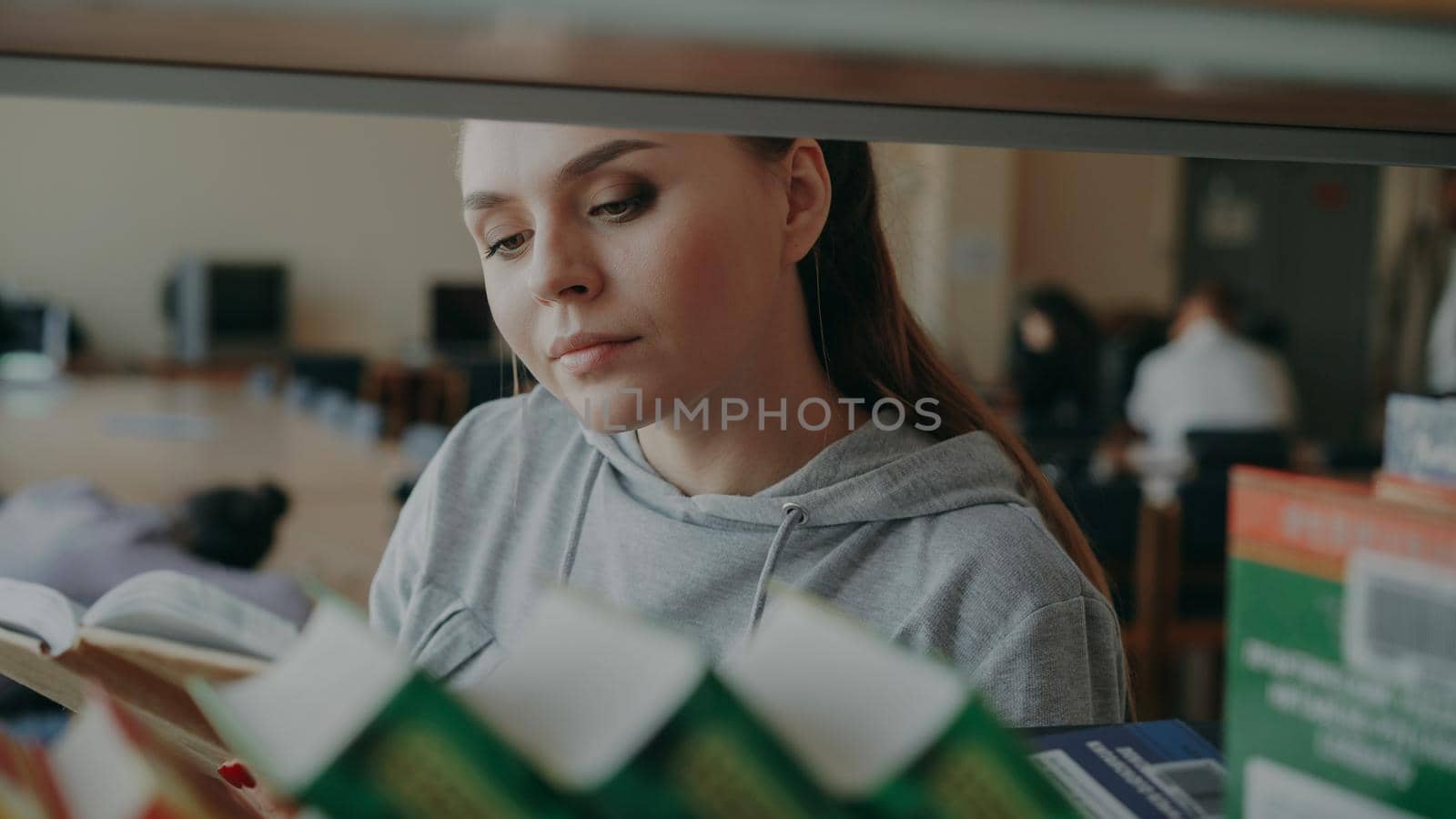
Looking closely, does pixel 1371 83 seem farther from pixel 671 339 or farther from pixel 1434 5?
pixel 671 339

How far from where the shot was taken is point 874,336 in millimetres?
1053

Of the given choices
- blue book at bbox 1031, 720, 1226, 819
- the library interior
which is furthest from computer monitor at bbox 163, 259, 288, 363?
blue book at bbox 1031, 720, 1226, 819

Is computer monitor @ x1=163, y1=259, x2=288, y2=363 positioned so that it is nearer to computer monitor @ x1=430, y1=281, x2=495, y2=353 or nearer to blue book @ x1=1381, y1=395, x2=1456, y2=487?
computer monitor @ x1=430, y1=281, x2=495, y2=353

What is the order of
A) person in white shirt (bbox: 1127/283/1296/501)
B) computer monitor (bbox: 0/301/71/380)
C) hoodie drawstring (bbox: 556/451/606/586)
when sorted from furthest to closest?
1. computer monitor (bbox: 0/301/71/380)
2. person in white shirt (bbox: 1127/283/1296/501)
3. hoodie drawstring (bbox: 556/451/606/586)

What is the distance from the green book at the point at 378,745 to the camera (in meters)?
0.40

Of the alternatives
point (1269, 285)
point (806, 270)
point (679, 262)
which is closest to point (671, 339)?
point (679, 262)

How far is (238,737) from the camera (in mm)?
407

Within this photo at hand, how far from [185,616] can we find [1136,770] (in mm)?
552

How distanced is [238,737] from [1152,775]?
41 cm

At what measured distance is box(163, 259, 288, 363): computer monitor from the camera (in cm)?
896

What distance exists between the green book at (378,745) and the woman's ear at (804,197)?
1.82 feet

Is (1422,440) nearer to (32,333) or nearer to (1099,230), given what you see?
(32,333)

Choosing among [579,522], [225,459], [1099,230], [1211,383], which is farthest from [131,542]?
[1099,230]

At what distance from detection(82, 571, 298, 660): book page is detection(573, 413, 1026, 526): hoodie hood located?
0.30 m
